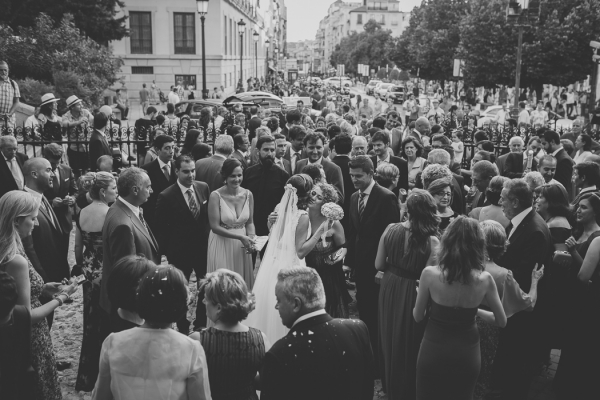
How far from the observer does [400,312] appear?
499cm

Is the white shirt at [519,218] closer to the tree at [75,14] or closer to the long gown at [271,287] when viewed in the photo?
the long gown at [271,287]

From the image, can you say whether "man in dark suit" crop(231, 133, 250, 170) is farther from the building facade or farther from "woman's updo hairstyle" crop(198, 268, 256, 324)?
the building facade

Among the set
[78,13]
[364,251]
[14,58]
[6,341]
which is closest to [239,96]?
[78,13]

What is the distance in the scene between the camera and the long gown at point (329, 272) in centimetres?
581

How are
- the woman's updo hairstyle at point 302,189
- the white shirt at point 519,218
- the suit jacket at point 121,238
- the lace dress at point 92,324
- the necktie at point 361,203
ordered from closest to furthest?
the suit jacket at point 121,238, the white shirt at point 519,218, the lace dress at point 92,324, the woman's updo hairstyle at point 302,189, the necktie at point 361,203

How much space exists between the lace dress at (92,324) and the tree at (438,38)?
41853 mm

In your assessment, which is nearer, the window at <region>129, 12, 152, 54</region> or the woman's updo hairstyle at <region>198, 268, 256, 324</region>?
the woman's updo hairstyle at <region>198, 268, 256, 324</region>

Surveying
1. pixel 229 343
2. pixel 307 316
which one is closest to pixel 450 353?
pixel 307 316

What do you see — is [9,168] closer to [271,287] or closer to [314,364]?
[271,287]

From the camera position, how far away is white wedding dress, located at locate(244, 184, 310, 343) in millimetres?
5410

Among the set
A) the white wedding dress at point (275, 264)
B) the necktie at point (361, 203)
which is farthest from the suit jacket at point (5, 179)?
the necktie at point (361, 203)

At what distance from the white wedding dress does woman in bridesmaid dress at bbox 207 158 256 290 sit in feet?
1.58

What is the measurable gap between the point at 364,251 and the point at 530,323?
172cm

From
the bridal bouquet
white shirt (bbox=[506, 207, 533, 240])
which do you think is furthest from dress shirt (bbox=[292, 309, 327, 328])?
white shirt (bbox=[506, 207, 533, 240])
